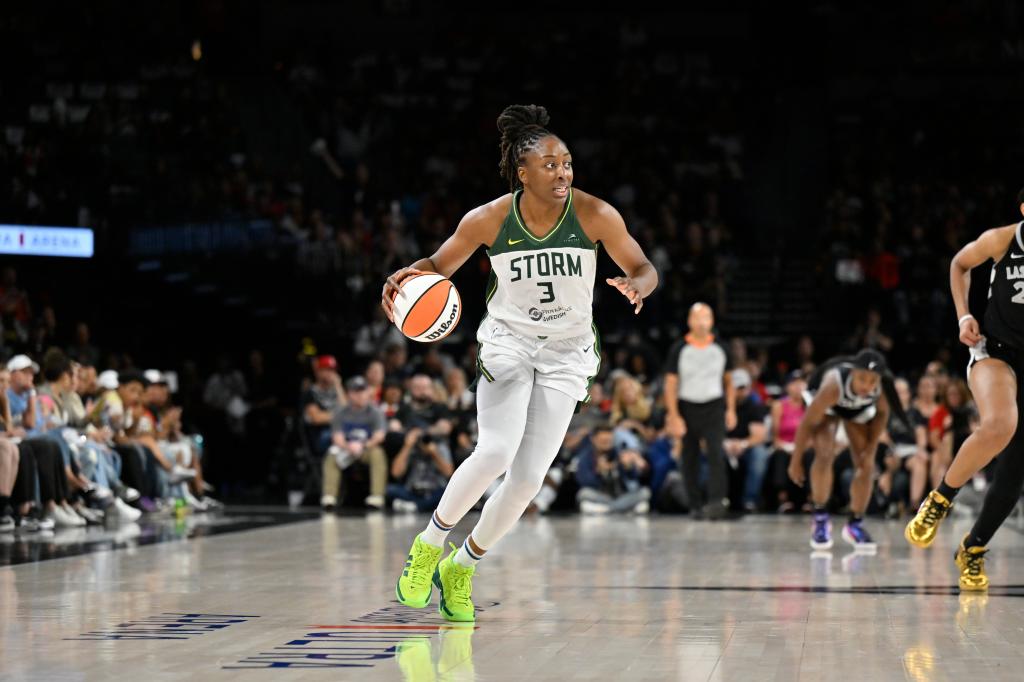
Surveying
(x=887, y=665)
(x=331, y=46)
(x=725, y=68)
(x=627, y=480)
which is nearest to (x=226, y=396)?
(x=627, y=480)

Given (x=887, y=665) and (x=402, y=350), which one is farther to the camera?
(x=402, y=350)

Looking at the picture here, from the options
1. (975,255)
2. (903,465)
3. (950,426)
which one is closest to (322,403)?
(903,465)

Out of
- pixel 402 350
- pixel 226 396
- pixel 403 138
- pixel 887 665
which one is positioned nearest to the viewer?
pixel 887 665

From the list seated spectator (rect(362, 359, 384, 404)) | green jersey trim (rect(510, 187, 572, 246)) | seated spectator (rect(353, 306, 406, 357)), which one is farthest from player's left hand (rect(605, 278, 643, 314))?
seated spectator (rect(353, 306, 406, 357))

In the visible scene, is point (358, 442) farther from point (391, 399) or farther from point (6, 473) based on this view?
point (6, 473)

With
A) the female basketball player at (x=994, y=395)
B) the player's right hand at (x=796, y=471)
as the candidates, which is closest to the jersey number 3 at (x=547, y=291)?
the female basketball player at (x=994, y=395)

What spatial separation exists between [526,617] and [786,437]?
8.87 meters

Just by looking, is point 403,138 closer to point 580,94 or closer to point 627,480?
point 580,94

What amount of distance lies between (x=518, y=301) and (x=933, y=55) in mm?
19737

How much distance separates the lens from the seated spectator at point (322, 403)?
612 inches

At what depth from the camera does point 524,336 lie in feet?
18.9

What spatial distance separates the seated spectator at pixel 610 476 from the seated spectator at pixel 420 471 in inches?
52.7

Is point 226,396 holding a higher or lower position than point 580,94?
lower

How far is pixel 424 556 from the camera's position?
5793 mm
